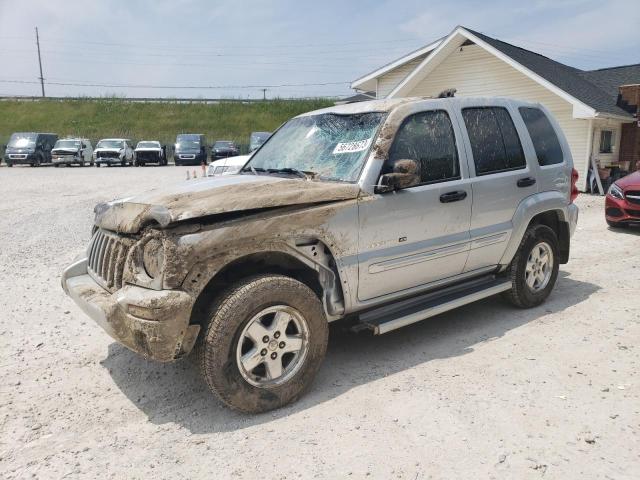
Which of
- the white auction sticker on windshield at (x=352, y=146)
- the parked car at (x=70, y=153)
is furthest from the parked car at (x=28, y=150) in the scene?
the white auction sticker on windshield at (x=352, y=146)

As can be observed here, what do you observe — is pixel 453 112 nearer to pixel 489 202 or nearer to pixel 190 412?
pixel 489 202

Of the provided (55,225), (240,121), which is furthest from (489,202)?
(240,121)

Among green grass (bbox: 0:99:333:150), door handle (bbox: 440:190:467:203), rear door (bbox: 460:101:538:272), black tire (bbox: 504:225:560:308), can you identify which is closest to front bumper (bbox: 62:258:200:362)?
door handle (bbox: 440:190:467:203)

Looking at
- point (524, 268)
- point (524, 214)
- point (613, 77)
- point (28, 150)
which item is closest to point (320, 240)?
point (524, 214)

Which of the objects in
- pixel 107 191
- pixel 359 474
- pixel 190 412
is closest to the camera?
pixel 359 474

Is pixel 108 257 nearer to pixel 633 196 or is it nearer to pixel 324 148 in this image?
pixel 324 148

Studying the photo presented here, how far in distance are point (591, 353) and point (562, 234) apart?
162 centimetres

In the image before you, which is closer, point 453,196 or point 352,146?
point 352,146

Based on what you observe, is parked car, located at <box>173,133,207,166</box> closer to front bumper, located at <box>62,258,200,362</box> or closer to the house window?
the house window

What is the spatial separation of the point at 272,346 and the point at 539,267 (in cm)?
317

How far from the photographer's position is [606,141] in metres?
18.2

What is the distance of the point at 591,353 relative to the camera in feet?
13.1

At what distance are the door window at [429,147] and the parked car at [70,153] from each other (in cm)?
2887

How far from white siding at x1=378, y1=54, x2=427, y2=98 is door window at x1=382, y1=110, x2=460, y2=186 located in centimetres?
1735
